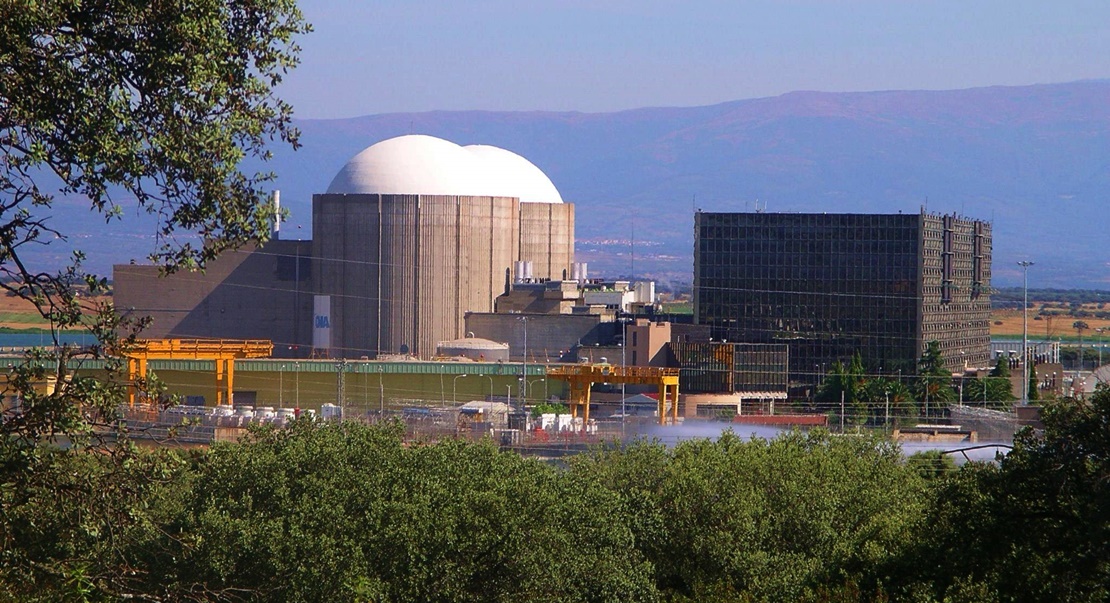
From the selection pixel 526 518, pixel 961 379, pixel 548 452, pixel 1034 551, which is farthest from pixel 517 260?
pixel 1034 551

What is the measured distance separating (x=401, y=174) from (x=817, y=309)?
105 feet

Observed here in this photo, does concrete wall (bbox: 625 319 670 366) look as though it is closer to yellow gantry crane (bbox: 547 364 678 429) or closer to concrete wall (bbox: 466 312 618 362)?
concrete wall (bbox: 466 312 618 362)

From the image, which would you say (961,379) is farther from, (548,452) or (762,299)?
(548,452)

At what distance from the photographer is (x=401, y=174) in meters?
114

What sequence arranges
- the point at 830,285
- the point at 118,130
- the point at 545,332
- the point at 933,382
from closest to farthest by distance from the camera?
the point at 118,130
the point at 933,382
the point at 545,332
the point at 830,285

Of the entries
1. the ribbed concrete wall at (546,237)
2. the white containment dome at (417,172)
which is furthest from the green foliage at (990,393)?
the white containment dome at (417,172)

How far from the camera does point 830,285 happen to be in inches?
4301

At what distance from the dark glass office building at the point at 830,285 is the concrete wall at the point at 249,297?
95.1ft

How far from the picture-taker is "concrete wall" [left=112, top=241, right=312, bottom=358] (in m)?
111

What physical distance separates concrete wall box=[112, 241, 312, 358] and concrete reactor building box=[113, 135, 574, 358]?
0.24ft

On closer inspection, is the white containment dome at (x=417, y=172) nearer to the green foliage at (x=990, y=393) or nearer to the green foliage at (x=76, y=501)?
the green foliage at (x=990, y=393)

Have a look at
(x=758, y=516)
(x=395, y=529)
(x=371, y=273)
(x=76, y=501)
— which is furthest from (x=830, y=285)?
(x=76, y=501)

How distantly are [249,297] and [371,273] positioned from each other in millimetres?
10015

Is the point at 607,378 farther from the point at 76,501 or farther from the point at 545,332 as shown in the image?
the point at 76,501
